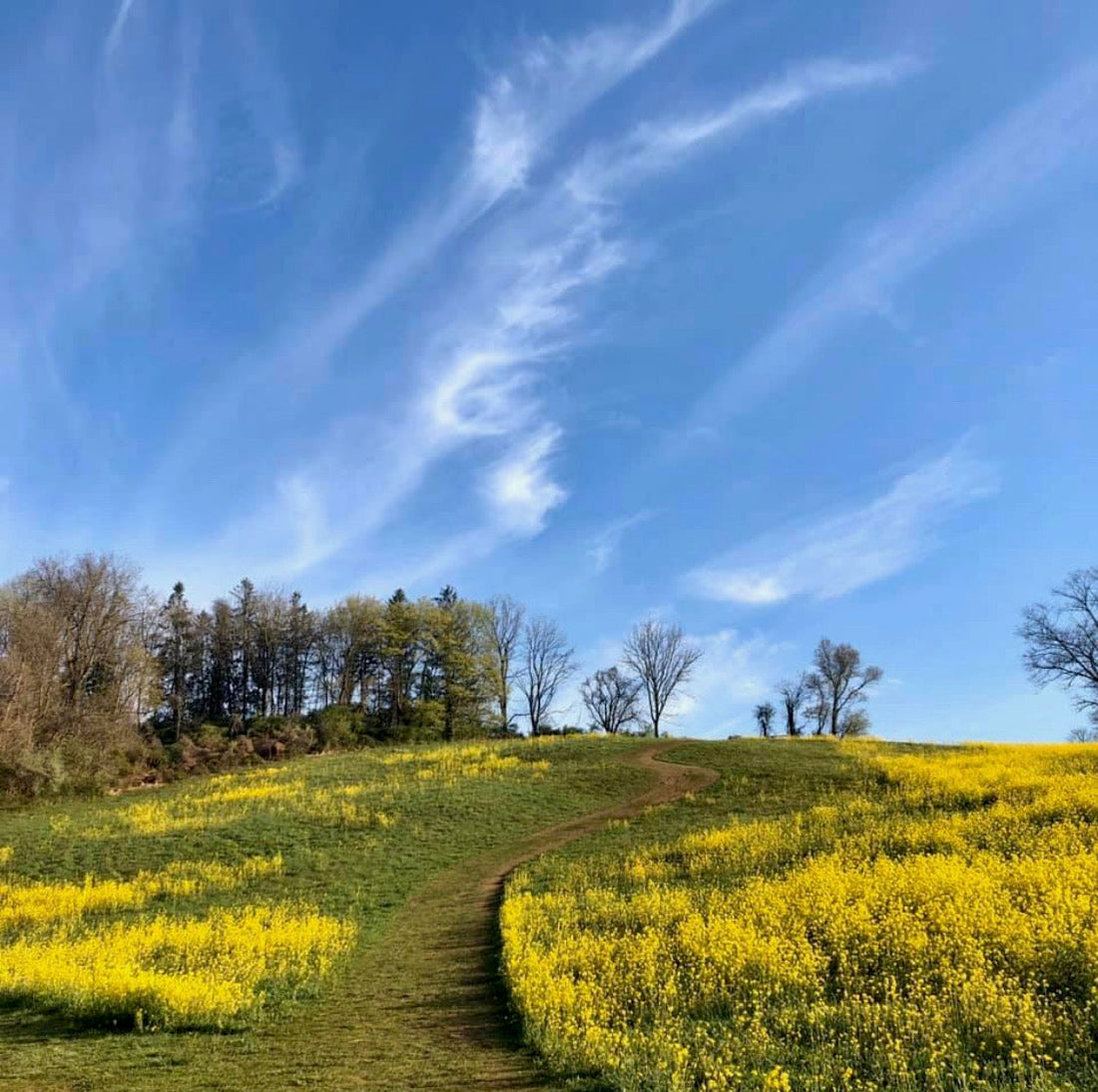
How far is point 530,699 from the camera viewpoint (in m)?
86.0

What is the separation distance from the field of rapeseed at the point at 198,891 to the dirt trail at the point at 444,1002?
50.6 inches

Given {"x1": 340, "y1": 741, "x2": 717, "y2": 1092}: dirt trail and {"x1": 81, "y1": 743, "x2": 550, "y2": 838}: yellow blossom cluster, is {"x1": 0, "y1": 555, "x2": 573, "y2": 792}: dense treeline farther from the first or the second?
{"x1": 340, "y1": 741, "x2": 717, "y2": 1092}: dirt trail

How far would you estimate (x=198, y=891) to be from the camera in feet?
65.1

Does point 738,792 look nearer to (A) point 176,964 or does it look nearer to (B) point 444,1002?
(B) point 444,1002

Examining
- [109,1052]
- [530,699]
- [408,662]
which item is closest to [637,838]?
[109,1052]

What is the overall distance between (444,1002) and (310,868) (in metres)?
13.3

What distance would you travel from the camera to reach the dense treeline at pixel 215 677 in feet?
145

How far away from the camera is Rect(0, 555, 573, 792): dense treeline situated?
44.2 m

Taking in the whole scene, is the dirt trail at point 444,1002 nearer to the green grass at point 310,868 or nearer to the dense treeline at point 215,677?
the green grass at point 310,868

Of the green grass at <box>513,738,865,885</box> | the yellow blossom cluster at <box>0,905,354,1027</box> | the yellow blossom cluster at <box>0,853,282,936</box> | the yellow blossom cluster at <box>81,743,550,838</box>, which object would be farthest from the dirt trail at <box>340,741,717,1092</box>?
the yellow blossom cluster at <box>81,743,550,838</box>

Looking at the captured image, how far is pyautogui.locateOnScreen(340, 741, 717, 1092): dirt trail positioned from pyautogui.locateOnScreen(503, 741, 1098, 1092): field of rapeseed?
0.48 meters

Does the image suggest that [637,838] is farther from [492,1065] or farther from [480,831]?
[492,1065]

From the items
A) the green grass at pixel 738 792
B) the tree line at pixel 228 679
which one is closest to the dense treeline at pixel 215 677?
the tree line at pixel 228 679

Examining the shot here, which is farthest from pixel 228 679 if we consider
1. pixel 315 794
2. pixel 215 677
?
pixel 315 794
